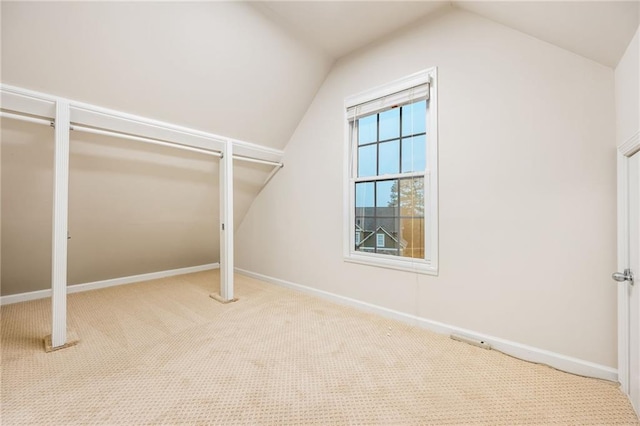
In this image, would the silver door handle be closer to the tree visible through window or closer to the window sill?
the window sill

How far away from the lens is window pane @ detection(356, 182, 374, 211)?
2.77 meters

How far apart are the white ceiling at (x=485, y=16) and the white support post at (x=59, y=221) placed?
5.84 ft

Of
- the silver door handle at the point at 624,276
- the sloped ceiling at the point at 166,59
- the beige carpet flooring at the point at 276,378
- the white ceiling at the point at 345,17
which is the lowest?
the beige carpet flooring at the point at 276,378

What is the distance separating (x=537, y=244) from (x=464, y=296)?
65 centimetres

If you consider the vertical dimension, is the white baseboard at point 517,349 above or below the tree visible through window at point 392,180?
below

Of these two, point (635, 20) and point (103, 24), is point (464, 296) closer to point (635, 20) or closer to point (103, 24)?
point (635, 20)

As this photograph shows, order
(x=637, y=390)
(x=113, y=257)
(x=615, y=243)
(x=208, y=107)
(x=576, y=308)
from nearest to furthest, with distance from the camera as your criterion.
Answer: (x=637, y=390) < (x=615, y=243) < (x=576, y=308) < (x=208, y=107) < (x=113, y=257)

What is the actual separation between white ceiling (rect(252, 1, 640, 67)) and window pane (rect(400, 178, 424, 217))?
126 centimetres

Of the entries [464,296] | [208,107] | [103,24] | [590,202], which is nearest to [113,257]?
[208,107]

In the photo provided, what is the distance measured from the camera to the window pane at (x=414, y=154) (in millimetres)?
2400

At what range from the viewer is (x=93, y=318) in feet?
8.51

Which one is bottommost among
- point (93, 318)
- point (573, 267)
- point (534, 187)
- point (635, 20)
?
point (93, 318)

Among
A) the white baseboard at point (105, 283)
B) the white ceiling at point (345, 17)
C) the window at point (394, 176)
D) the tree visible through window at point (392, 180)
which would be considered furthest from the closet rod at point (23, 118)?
the tree visible through window at point (392, 180)

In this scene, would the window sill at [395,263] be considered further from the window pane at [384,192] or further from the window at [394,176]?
the window pane at [384,192]
